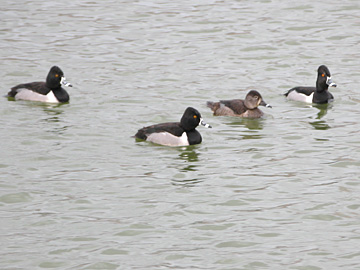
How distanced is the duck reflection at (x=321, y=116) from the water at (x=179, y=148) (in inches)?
2.8

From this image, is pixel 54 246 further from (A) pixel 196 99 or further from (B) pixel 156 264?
(A) pixel 196 99

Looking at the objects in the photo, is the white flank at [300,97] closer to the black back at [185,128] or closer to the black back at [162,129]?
the black back at [185,128]

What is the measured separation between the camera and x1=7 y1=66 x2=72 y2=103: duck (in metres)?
20.0

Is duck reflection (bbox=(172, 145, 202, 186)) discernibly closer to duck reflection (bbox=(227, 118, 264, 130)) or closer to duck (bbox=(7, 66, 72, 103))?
duck reflection (bbox=(227, 118, 264, 130))

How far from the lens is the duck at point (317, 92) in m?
19.8

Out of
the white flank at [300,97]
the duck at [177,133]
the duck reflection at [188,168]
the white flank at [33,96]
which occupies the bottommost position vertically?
the duck reflection at [188,168]

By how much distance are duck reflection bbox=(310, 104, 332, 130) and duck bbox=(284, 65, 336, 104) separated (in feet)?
0.43

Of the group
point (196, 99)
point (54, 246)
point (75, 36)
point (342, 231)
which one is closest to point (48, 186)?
point (54, 246)

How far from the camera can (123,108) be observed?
63.4 feet

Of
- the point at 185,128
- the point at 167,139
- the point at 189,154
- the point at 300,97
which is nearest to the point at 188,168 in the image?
the point at 189,154

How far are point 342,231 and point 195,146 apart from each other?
15.9 feet

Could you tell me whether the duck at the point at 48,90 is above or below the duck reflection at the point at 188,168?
above

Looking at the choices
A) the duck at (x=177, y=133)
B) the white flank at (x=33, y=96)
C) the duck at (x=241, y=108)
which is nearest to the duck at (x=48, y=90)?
the white flank at (x=33, y=96)

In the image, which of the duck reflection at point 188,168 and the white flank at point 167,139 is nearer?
the duck reflection at point 188,168
